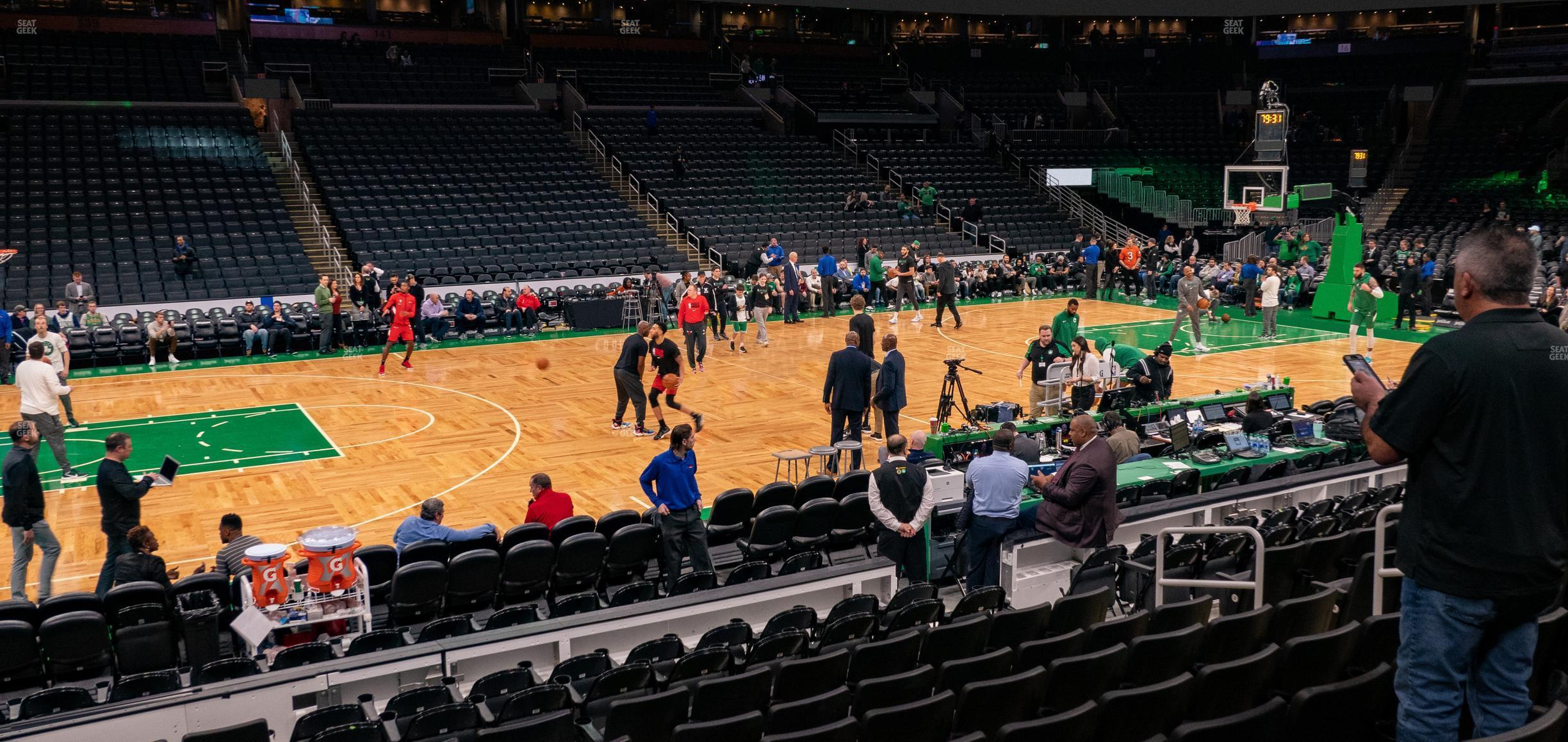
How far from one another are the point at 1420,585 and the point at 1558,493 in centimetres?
40

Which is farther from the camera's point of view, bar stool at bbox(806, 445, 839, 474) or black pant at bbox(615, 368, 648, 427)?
black pant at bbox(615, 368, 648, 427)

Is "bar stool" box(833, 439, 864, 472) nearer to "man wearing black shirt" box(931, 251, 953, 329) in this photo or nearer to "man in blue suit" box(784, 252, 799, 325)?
→ "man wearing black shirt" box(931, 251, 953, 329)

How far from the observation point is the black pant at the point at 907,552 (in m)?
9.23

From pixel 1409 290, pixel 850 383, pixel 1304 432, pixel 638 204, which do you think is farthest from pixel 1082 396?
pixel 638 204

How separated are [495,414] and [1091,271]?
60.2 feet

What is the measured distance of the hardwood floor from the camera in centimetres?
1175

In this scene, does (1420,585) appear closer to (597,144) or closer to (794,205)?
(794,205)

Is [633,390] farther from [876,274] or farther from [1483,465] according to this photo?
[876,274]

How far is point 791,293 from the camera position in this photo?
1009 inches

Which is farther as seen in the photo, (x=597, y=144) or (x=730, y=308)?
(x=597, y=144)

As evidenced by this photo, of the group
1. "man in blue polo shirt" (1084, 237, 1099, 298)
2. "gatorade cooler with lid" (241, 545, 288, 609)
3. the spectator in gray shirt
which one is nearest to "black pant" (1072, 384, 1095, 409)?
"gatorade cooler with lid" (241, 545, 288, 609)

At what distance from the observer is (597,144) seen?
112 ft

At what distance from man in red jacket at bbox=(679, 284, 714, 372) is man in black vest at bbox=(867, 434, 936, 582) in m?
9.50

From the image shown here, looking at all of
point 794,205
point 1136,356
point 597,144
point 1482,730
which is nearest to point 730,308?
point 794,205
